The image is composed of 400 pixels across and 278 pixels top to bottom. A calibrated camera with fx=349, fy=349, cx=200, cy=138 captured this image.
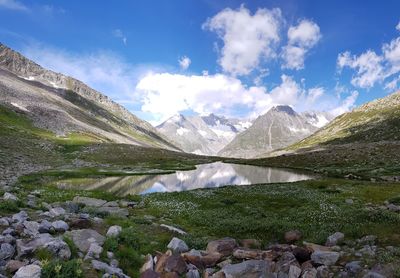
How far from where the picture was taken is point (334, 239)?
18625 mm

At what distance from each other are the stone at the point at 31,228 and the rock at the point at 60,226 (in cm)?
90

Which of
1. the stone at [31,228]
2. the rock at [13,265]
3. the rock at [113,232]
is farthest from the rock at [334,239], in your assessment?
the rock at [13,265]

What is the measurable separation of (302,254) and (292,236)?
4.12 metres

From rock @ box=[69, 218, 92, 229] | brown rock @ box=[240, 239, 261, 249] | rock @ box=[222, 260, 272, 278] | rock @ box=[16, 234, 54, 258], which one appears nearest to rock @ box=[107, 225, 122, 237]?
rock @ box=[69, 218, 92, 229]

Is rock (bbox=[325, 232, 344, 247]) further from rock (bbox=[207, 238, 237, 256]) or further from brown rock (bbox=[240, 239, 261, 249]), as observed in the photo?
rock (bbox=[207, 238, 237, 256])

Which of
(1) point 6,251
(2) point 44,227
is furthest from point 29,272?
(2) point 44,227

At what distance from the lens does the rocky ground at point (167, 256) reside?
41.0 feet

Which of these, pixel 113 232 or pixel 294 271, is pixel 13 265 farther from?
pixel 294 271

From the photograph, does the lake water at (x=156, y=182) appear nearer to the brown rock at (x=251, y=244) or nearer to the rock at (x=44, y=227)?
the brown rock at (x=251, y=244)

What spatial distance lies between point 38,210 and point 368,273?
58.8ft

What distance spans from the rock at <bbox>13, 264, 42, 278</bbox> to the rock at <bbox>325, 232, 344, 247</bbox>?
14092mm

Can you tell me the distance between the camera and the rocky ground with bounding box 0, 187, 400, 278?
41.0 ft

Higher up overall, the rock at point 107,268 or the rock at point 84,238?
the rock at point 84,238

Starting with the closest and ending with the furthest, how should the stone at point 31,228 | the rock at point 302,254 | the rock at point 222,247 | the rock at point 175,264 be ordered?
1. the rock at point 175,264
2. the stone at point 31,228
3. the rock at point 302,254
4. the rock at point 222,247
